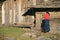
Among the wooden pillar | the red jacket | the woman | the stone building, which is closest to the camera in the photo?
the red jacket

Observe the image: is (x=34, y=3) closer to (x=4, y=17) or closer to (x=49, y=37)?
(x=4, y=17)

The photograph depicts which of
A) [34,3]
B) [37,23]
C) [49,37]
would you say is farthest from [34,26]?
[49,37]

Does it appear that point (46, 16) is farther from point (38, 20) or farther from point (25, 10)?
point (25, 10)

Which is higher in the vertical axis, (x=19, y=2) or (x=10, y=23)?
(x=19, y=2)

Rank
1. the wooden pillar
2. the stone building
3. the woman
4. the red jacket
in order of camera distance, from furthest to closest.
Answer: the wooden pillar
the stone building
the woman
the red jacket

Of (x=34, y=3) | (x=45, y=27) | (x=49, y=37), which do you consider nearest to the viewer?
(x=49, y=37)

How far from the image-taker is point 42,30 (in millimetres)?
23234

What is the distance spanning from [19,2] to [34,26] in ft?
8.69

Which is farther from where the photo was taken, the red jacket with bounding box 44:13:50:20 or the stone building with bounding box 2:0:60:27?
the stone building with bounding box 2:0:60:27

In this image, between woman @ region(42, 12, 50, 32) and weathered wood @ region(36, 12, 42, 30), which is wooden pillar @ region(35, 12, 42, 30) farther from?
woman @ region(42, 12, 50, 32)

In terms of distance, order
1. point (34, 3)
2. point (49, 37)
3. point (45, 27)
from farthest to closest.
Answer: point (34, 3) → point (45, 27) → point (49, 37)

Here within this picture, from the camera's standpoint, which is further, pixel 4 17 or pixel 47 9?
pixel 4 17

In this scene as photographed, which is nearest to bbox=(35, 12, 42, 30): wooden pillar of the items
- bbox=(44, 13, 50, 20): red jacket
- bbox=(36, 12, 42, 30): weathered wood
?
bbox=(36, 12, 42, 30): weathered wood

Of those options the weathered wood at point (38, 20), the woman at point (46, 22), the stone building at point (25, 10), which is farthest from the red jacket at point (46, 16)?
the weathered wood at point (38, 20)
